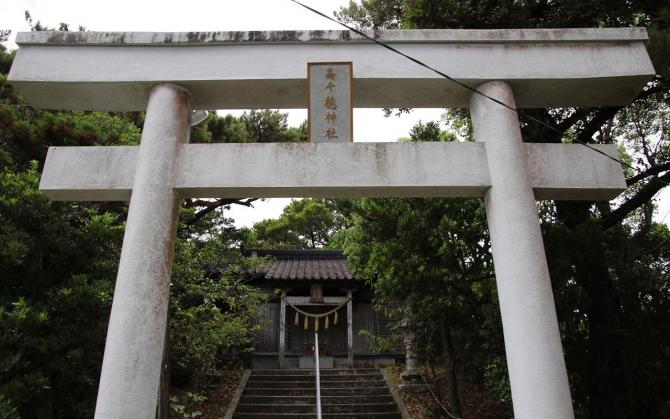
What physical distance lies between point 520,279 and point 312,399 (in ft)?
28.0

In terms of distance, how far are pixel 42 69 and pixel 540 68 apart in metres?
4.90

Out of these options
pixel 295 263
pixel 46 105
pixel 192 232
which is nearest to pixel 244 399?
pixel 192 232

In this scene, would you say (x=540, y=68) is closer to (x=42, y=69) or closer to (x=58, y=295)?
(x=42, y=69)

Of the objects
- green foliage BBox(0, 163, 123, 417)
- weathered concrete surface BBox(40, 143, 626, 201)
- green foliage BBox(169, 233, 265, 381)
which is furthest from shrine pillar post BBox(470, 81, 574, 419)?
green foliage BBox(169, 233, 265, 381)

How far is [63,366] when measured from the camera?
512 centimetres

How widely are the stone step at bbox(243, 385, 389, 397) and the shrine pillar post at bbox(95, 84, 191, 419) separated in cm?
835

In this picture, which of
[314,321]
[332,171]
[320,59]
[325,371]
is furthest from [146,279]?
[314,321]

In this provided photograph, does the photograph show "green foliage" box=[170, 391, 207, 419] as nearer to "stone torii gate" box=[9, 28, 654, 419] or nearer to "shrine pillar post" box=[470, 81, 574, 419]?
"stone torii gate" box=[9, 28, 654, 419]

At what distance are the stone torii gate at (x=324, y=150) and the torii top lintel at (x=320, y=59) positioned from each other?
0.05ft

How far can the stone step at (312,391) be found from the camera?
1128 centimetres

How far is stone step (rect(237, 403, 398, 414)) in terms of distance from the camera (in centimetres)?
1033

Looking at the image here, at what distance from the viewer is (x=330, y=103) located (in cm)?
445

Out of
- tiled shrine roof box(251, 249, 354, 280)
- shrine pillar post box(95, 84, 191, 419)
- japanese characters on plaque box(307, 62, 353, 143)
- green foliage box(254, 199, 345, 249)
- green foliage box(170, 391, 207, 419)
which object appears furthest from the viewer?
green foliage box(254, 199, 345, 249)

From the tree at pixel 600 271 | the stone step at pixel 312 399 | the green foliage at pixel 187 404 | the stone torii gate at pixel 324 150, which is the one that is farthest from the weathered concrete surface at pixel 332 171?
the stone step at pixel 312 399
